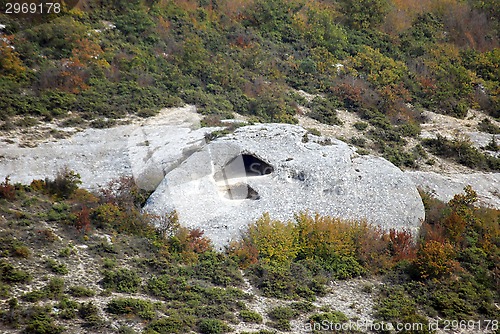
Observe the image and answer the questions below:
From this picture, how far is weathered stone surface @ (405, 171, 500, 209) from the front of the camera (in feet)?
88.9

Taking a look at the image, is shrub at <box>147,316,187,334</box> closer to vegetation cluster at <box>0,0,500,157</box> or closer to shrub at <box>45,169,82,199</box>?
shrub at <box>45,169,82,199</box>

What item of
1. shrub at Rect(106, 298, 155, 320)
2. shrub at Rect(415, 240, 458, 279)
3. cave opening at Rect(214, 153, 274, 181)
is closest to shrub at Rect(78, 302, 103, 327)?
shrub at Rect(106, 298, 155, 320)

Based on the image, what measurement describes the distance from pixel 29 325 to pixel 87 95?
1598 centimetres

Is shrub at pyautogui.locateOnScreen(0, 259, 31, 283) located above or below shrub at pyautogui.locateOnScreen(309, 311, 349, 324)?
above

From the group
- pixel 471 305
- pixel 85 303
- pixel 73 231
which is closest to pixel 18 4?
pixel 73 231

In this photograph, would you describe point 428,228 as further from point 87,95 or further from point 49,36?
point 49,36

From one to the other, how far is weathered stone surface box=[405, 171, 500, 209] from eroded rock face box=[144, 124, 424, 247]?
2.79 metres

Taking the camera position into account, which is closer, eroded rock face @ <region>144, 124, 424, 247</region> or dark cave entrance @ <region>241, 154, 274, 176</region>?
eroded rock face @ <region>144, 124, 424, 247</region>

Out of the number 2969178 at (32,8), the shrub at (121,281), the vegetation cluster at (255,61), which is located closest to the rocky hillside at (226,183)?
the shrub at (121,281)

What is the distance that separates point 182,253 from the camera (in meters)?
20.2

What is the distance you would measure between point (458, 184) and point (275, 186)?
10344 mm

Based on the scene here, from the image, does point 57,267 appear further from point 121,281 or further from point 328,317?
point 328,317

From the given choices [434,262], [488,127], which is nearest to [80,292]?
[434,262]

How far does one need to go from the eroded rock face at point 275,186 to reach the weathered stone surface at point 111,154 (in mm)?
1027
